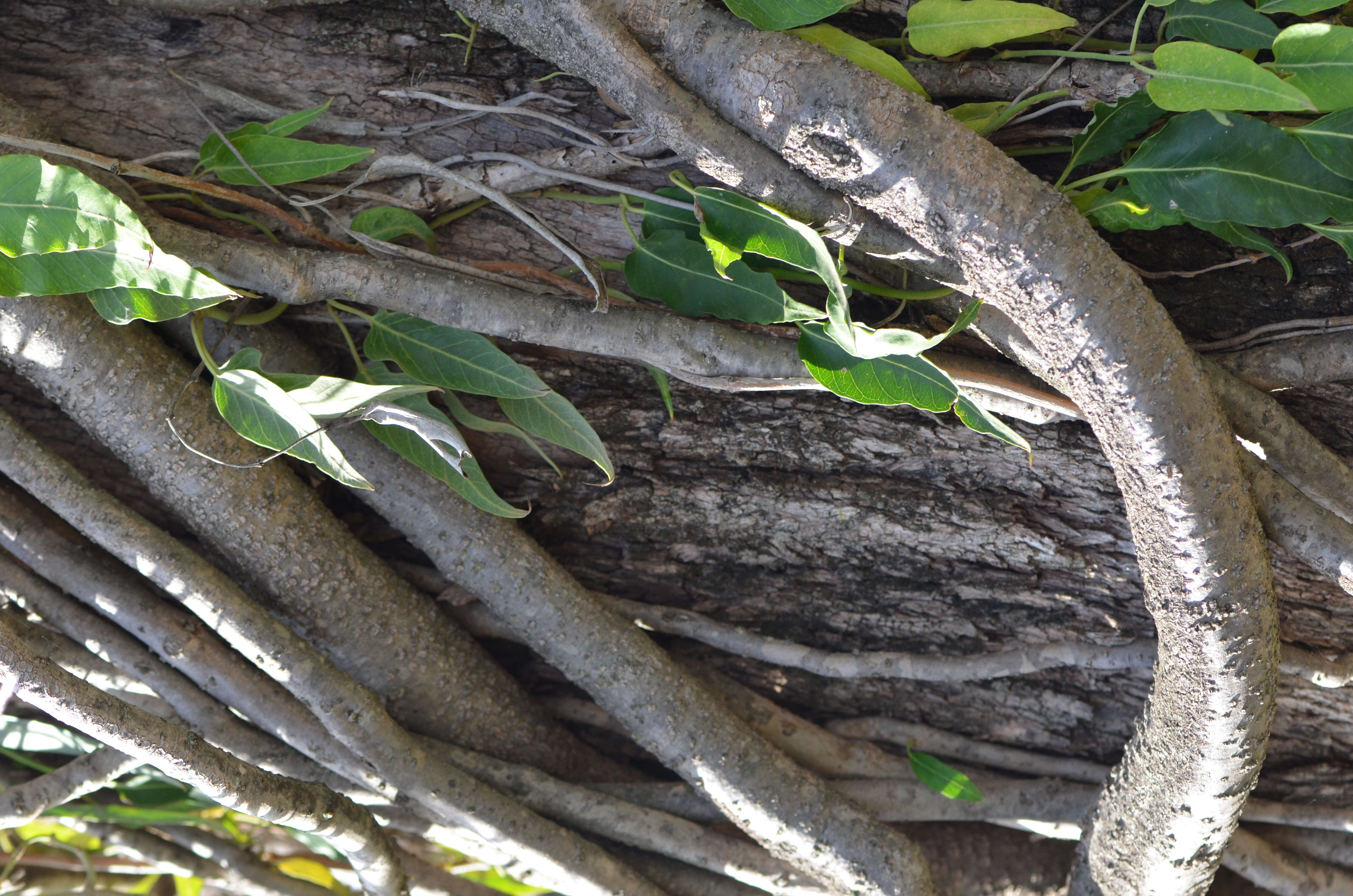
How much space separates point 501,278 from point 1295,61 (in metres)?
0.86

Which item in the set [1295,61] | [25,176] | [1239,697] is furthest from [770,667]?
[25,176]

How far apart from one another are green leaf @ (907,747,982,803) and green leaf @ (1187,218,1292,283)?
0.81 meters

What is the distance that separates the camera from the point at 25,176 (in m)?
0.84

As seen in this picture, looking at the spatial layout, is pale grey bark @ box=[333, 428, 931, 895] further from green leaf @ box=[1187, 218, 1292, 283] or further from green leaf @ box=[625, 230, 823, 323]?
green leaf @ box=[1187, 218, 1292, 283]

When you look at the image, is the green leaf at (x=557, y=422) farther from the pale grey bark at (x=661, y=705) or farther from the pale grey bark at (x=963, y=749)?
the pale grey bark at (x=963, y=749)

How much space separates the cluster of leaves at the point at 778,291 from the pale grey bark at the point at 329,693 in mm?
671

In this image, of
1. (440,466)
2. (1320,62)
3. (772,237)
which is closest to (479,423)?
(440,466)

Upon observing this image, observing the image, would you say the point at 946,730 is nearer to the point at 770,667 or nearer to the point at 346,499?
the point at 770,667

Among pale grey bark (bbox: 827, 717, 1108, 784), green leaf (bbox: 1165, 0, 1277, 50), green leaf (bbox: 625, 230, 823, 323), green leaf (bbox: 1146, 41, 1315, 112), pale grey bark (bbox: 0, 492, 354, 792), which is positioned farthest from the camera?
pale grey bark (bbox: 827, 717, 1108, 784)

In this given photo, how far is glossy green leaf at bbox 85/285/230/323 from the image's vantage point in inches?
37.2

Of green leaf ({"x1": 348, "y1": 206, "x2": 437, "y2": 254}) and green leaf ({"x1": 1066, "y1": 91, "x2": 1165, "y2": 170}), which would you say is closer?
green leaf ({"x1": 1066, "y1": 91, "x2": 1165, "y2": 170})

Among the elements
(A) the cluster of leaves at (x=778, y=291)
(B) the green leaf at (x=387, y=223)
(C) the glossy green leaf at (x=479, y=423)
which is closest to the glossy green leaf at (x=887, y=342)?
(A) the cluster of leaves at (x=778, y=291)

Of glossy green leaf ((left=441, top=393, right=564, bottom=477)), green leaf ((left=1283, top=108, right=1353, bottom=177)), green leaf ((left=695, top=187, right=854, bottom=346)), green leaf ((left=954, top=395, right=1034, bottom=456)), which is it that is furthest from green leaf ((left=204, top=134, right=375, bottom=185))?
green leaf ((left=1283, top=108, right=1353, bottom=177))

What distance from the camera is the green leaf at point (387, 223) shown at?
1108 mm
